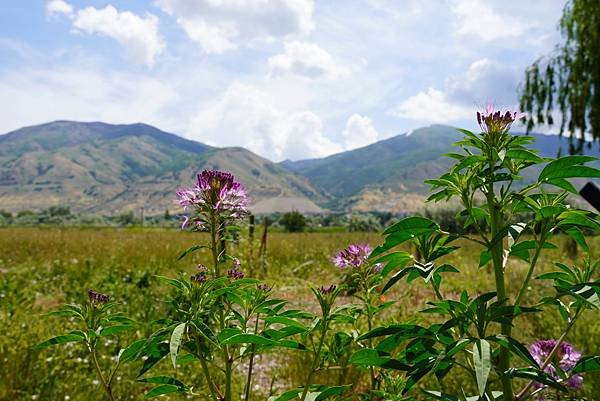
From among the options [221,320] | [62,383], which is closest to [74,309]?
[221,320]

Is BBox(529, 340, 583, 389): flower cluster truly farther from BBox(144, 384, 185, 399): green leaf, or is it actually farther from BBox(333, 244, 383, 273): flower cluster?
BBox(144, 384, 185, 399): green leaf

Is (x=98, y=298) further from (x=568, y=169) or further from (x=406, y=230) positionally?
(x=568, y=169)

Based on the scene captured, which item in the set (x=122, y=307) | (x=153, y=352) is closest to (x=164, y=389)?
(x=153, y=352)

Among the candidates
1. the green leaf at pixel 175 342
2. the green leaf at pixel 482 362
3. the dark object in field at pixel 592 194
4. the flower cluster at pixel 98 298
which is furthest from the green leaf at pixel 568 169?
the dark object in field at pixel 592 194

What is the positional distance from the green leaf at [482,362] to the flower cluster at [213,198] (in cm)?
68

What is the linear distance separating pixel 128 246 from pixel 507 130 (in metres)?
14.3

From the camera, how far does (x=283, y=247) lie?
14.6m

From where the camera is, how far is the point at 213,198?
127 centimetres

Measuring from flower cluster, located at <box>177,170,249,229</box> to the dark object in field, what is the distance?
12.1 ft

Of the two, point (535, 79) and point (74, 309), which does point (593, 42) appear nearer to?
point (535, 79)

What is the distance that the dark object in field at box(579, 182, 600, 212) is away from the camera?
4018 millimetres

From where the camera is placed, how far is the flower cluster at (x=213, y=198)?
49.9 inches

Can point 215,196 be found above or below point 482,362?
above

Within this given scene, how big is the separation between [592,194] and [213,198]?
3960 mm
